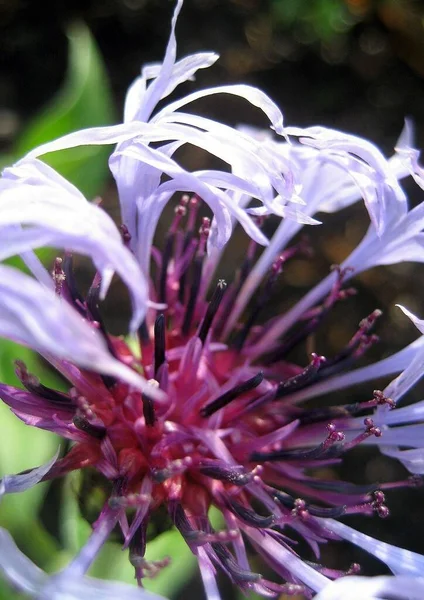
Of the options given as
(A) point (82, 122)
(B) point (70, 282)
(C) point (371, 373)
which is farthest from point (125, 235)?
(A) point (82, 122)

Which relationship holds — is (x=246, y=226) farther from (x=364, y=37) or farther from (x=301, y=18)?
(x=364, y=37)

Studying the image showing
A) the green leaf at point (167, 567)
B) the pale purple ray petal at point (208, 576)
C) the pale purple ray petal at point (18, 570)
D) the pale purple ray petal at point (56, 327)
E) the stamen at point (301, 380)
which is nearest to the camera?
the pale purple ray petal at point (56, 327)

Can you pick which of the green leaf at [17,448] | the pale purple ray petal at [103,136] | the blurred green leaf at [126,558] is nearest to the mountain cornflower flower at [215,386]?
the pale purple ray petal at [103,136]

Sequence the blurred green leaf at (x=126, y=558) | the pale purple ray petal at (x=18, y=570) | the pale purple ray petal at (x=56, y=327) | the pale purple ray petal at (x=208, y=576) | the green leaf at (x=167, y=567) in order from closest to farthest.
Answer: the pale purple ray petal at (x=56, y=327)
the pale purple ray petal at (x=18, y=570)
the pale purple ray petal at (x=208, y=576)
the blurred green leaf at (x=126, y=558)
the green leaf at (x=167, y=567)

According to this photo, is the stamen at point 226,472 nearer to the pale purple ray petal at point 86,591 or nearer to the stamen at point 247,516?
the stamen at point 247,516

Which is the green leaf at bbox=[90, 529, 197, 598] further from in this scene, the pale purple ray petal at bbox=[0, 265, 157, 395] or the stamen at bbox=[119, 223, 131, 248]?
the pale purple ray petal at bbox=[0, 265, 157, 395]

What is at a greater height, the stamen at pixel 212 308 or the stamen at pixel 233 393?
the stamen at pixel 212 308

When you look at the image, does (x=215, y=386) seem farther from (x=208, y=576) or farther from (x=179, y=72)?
(x=179, y=72)

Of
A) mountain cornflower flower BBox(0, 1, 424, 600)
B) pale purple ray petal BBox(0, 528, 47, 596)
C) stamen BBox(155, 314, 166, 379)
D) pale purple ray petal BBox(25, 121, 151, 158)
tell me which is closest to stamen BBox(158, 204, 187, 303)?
mountain cornflower flower BBox(0, 1, 424, 600)
